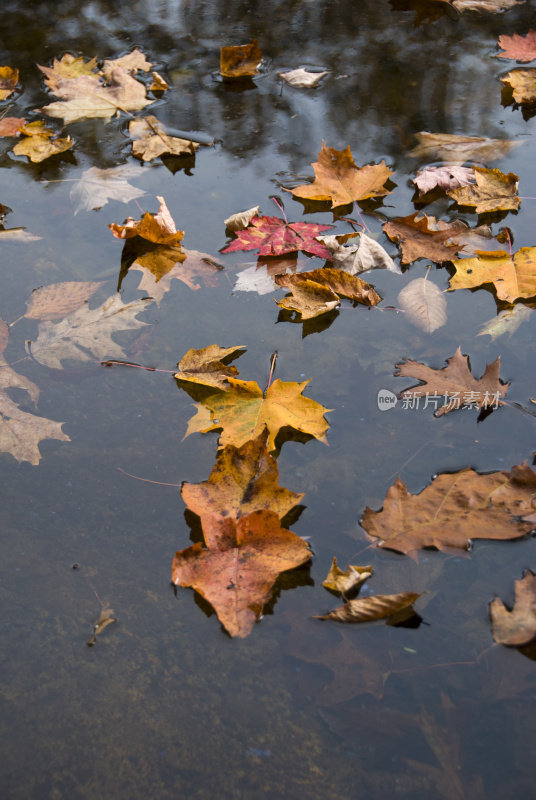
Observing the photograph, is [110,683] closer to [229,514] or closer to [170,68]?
[229,514]

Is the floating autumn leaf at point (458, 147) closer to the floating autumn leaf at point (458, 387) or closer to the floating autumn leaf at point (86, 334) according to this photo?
the floating autumn leaf at point (458, 387)

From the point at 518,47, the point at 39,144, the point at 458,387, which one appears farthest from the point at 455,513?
the point at 518,47

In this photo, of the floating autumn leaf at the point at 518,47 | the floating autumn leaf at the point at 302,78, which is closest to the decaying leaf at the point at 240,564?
the floating autumn leaf at the point at 302,78

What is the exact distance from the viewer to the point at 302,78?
285 centimetres

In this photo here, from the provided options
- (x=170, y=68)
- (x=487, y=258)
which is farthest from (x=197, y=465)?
(x=170, y=68)

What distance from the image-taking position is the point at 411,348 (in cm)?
172

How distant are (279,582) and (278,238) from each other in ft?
3.87

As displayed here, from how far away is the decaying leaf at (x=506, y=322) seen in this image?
1.74 m

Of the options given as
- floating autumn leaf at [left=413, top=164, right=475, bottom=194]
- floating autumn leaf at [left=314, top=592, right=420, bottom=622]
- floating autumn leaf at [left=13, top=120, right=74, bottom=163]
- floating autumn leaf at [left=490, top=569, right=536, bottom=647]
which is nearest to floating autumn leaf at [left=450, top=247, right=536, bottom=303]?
floating autumn leaf at [left=413, top=164, right=475, bottom=194]

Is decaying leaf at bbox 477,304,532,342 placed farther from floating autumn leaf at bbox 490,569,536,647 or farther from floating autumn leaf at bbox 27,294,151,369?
floating autumn leaf at bbox 27,294,151,369

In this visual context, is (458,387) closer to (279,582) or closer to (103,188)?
(279,582)

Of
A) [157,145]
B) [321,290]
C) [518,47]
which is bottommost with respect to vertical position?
[321,290]

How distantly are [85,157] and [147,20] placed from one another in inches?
51.6

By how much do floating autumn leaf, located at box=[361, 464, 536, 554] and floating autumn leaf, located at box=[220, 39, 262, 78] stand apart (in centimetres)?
233
